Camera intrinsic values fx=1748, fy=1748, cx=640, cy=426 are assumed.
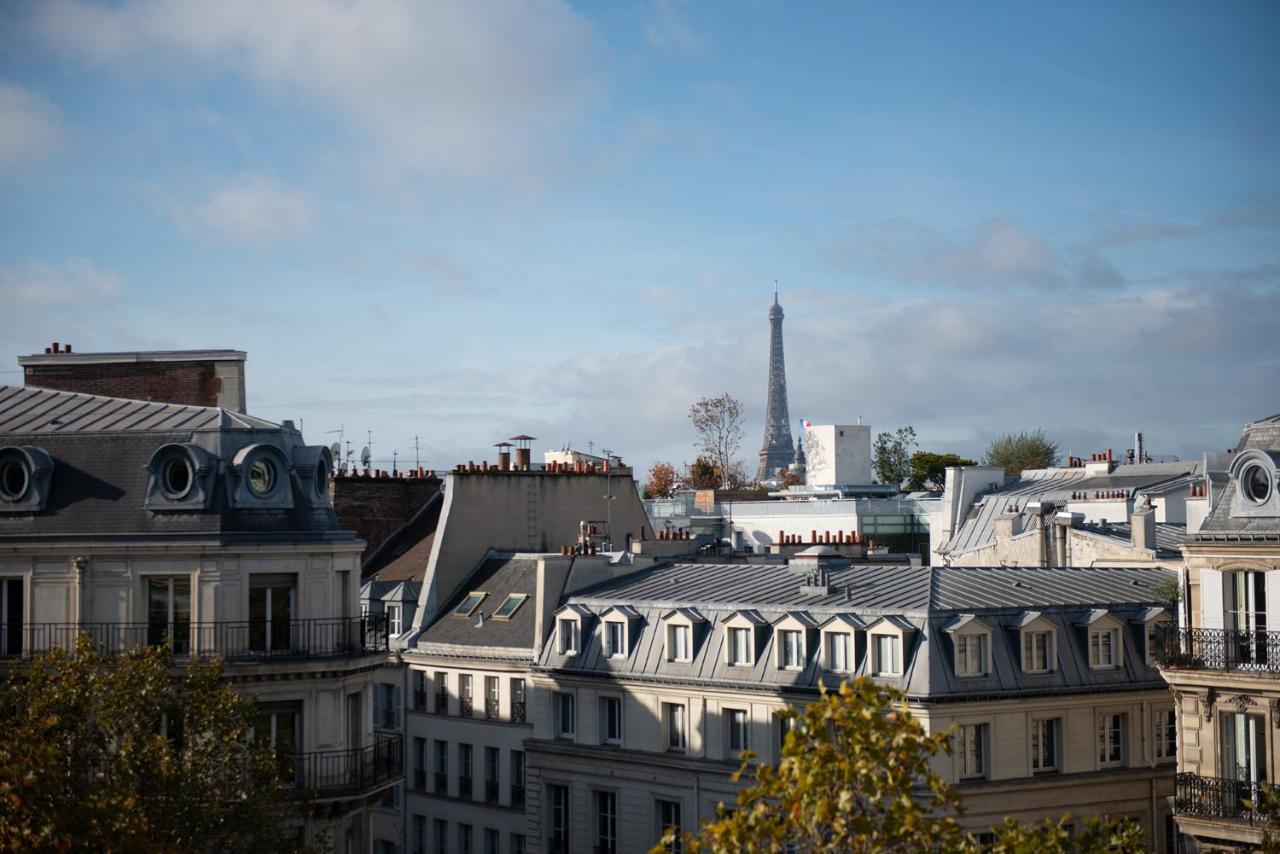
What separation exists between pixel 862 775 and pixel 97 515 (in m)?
24.6

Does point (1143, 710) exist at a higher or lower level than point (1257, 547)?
lower

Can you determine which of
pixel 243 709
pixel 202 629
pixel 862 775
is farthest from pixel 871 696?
pixel 202 629

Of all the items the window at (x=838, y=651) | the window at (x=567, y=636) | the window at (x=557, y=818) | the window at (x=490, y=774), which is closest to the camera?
the window at (x=838, y=651)

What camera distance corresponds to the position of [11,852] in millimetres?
27531

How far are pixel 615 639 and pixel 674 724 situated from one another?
3.71 m

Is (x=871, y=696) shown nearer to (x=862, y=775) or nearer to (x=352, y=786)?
(x=862, y=775)

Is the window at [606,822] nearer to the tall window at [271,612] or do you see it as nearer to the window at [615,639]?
the window at [615,639]

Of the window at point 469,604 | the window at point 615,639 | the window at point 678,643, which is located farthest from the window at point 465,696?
the window at point 678,643

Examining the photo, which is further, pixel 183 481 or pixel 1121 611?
pixel 1121 611

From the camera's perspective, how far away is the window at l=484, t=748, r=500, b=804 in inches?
2213

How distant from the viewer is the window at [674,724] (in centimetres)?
5022

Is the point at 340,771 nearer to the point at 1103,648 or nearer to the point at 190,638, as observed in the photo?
the point at 190,638

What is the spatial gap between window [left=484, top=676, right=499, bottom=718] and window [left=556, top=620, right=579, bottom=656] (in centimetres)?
336

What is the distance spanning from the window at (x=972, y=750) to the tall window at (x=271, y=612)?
17126 mm
